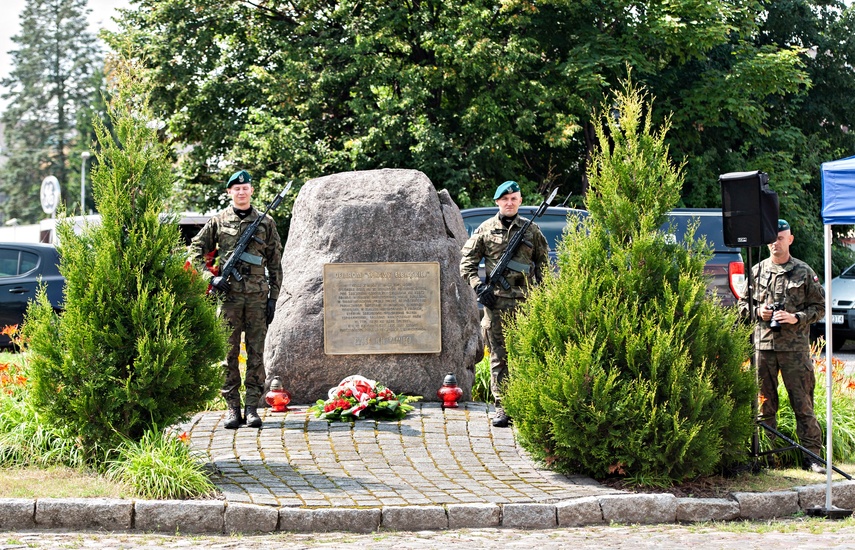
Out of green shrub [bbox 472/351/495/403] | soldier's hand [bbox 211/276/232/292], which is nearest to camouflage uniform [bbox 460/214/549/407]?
green shrub [bbox 472/351/495/403]

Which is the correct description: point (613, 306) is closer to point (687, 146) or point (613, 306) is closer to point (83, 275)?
point (83, 275)

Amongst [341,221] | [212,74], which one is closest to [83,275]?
[341,221]

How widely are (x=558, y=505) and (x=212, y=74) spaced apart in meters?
16.5

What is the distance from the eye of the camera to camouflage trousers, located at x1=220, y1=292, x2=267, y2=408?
29.2ft

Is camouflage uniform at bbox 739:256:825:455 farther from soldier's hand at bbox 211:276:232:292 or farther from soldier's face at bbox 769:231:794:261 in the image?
soldier's hand at bbox 211:276:232:292

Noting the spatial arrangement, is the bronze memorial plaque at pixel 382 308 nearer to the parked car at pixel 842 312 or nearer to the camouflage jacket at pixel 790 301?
the camouflage jacket at pixel 790 301

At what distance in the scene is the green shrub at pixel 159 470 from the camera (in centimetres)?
652

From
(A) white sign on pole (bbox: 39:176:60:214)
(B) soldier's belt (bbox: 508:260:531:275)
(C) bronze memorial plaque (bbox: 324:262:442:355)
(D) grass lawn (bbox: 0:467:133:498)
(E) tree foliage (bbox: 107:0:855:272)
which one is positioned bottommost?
(D) grass lawn (bbox: 0:467:133:498)

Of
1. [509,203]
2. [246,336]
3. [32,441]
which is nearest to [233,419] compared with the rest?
[246,336]

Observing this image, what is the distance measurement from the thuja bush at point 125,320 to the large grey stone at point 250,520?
1.18 m

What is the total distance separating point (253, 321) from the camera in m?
8.98

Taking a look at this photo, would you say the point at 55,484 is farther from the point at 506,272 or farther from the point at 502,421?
the point at 506,272

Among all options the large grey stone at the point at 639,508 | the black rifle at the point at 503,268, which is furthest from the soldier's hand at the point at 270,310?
the large grey stone at the point at 639,508

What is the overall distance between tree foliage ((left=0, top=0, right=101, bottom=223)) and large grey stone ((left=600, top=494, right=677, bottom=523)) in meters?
59.5
